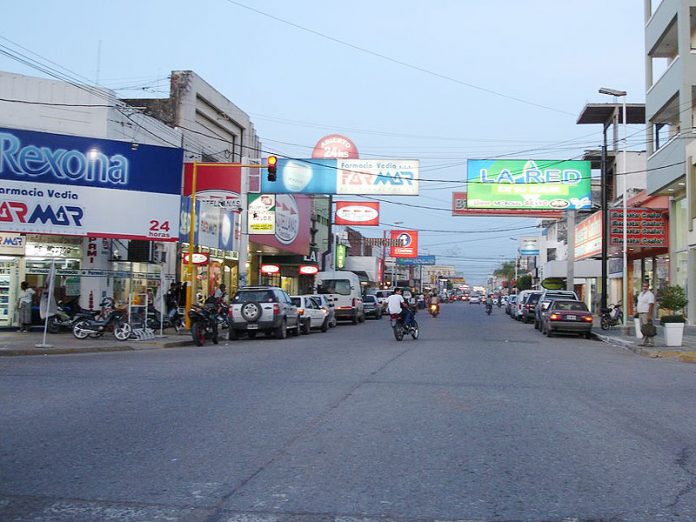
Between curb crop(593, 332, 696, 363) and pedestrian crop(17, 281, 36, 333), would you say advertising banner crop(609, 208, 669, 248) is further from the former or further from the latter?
pedestrian crop(17, 281, 36, 333)

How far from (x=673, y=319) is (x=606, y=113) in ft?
95.1

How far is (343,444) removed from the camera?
779cm

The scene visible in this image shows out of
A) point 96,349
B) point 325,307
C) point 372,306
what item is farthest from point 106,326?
point 372,306

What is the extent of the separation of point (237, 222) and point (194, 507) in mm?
31968

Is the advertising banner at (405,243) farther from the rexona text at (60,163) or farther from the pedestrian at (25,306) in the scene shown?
the pedestrian at (25,306)

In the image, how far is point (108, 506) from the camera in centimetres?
559

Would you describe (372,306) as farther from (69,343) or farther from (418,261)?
(418,261)

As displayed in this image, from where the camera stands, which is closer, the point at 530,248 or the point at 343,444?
the point at 343,444

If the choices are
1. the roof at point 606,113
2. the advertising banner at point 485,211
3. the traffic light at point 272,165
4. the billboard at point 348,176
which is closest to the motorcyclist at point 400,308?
the traffic light at point 272,165

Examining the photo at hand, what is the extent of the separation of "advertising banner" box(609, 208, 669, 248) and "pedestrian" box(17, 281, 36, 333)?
25.8m

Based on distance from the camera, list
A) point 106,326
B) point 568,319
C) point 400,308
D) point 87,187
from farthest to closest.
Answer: point 568,319 → point 87,187 → point 400,308 → point 106,326

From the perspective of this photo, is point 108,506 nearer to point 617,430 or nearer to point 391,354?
point 617,430

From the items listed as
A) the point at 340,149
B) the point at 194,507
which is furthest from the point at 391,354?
the point at 340,149

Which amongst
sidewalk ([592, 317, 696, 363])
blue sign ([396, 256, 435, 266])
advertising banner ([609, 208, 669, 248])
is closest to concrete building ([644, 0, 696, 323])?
advertising banner ([609, 208, 669, 248])
